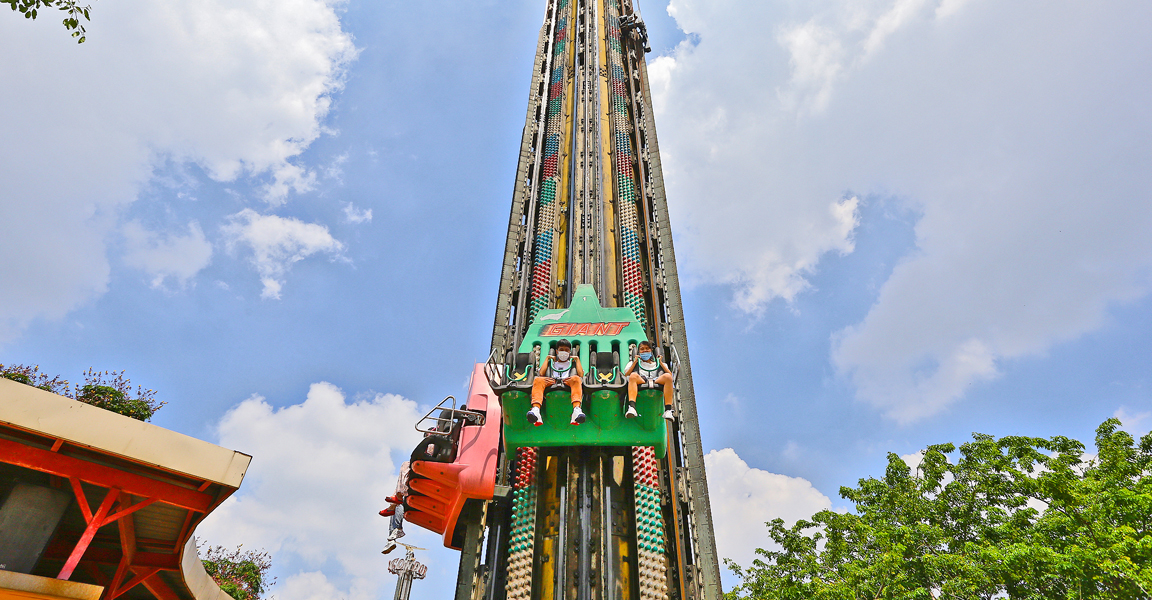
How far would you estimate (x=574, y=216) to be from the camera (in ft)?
73.3

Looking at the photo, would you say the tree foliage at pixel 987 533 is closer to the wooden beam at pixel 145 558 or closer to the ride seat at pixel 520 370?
the ride seat at pixel 520 370

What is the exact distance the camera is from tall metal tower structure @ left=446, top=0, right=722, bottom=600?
41.0ft

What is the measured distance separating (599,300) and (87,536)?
43.3ft

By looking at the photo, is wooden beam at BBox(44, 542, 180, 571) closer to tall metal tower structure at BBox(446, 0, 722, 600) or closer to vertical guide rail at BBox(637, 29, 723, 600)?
tall metal tower structure at BBox(446, 0, 722, 600)

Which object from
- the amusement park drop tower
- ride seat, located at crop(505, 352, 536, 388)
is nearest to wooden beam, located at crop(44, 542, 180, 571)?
the amusement park drop tower

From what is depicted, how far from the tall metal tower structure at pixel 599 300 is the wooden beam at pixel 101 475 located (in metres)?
5.42

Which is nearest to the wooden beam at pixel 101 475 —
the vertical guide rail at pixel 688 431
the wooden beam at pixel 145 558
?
the wooden beam at pixel 145 558

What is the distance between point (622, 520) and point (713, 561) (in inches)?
130

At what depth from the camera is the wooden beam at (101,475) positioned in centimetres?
826

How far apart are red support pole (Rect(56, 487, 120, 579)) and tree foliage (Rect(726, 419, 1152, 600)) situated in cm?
1736

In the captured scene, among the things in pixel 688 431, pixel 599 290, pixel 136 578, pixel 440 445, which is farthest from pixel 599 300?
pixel 136 578

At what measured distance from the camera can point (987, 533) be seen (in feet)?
62.1

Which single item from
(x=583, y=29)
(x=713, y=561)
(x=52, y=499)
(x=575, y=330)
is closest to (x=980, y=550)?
(x=713, y=561)

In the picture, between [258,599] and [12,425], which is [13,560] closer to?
[12,425]
